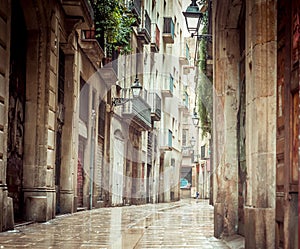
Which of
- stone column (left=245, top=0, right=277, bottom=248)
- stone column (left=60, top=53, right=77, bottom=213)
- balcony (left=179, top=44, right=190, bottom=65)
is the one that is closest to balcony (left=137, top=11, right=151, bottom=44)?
stone column (left=60, top=53, right=77, bottom=213)

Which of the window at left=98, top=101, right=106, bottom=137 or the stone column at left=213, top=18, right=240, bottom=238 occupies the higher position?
the window at left=98, top=101, right=106, bottom=137

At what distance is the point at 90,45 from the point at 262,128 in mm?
12950

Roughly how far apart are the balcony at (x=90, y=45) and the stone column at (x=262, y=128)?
12383 millimetres

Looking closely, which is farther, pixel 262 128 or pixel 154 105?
pixel 154 105

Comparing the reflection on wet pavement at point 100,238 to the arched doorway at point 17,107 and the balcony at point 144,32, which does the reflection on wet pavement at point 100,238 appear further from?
the balcony at point 144,32

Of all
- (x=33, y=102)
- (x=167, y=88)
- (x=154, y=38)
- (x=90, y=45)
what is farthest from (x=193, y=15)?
(x=167, y=88)

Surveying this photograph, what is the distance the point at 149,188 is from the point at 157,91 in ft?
20.5

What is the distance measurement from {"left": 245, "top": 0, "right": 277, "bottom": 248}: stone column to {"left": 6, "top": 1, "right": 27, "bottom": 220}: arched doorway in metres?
6.73

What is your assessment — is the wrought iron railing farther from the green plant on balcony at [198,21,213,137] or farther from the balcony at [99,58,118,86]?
the balcony at [99,58,118,86]

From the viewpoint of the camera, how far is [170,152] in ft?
157

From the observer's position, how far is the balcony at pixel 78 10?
15.5m

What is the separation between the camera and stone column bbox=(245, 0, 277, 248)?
266 inches

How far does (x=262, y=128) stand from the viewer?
684 cm

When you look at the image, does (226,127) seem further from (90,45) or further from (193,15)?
(90,45)
